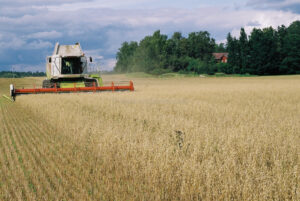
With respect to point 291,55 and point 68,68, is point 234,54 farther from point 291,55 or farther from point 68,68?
point 68,68

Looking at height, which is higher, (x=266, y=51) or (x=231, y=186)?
(x=266, y=51)

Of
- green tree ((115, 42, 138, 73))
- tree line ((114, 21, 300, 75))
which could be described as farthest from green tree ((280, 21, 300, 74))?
green tree ((115, 42, 138, 73))

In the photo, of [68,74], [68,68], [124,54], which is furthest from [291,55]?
[124,54]

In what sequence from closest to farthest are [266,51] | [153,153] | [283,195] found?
[283,195], [153,153], [266,51]

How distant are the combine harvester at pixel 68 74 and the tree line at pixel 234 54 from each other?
52139mm

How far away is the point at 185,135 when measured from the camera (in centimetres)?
634

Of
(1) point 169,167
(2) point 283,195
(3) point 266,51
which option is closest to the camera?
(2) point 283,195

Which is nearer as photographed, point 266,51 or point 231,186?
point 231,186

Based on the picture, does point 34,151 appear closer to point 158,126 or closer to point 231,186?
point 158,126

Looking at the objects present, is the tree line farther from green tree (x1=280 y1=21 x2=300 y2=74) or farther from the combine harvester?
the combine harvester

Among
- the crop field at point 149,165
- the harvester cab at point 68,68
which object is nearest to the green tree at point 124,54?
the harvester cab at point 68,68

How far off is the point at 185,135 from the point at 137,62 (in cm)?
8203

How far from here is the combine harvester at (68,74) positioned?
63.6ft

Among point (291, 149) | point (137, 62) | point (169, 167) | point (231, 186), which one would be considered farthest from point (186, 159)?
point (137, 62)
